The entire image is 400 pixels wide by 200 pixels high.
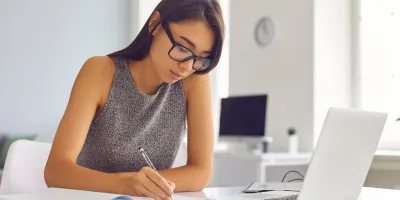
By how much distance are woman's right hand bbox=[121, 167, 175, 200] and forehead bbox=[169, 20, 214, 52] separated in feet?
1.25

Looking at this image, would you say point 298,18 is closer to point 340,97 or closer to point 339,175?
point 340,97

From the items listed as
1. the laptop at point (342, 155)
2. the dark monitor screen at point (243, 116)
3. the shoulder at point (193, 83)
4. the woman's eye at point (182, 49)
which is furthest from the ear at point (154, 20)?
the dark monitor screen at point (243, 116)

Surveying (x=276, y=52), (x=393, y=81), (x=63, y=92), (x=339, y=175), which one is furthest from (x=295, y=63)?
(x=339, y=175)

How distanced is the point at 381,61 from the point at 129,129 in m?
2.80

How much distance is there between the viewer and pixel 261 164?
11.7 feet

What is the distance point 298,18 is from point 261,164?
4.12 ft

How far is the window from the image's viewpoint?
3611 mm

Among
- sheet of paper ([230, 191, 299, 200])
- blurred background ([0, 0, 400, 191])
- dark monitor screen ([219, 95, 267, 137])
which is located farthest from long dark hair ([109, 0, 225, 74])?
dark monitor screen ([219, 95, 267, 137])

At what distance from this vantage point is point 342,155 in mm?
984

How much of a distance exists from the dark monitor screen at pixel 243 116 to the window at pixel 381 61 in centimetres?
78

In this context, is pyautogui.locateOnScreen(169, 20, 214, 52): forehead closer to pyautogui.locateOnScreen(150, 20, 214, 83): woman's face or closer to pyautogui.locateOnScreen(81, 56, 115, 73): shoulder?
pyautogui.locateOnScreen(150, 20, 214, 83): woman's face

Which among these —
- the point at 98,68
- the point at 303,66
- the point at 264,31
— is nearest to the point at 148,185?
the point at 98,68

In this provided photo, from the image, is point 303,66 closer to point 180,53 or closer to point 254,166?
point 254,166

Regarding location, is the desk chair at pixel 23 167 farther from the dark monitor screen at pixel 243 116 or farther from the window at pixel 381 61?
the window at pixel 381 61
